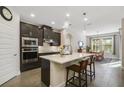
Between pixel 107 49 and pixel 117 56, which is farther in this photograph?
pixel 107 49

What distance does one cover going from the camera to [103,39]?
9.96 metres

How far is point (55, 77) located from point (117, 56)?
27.8 feet

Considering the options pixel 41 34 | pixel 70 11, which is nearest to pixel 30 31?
pixel 41 34

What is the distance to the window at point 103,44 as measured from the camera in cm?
955

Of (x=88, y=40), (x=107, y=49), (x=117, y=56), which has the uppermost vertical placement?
(x=88, y=40)

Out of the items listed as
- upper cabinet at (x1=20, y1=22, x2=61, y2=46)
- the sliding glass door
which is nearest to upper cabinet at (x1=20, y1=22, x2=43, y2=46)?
upper cabinet at (x1=20, y1=22, x2=61, y2=46)

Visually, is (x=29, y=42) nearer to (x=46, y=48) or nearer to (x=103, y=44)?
(x=46, y=48)

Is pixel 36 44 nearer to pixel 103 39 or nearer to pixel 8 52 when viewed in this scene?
pixel 8 52

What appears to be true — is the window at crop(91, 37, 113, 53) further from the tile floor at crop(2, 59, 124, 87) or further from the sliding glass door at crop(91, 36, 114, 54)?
the tile floor at crop(2, 59, 124, 87)

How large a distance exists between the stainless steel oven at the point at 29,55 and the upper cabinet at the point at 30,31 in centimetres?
60

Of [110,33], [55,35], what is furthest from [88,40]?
[55,35]

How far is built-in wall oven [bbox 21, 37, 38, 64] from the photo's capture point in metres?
4.11

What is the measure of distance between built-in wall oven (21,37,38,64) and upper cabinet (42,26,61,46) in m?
0.83
